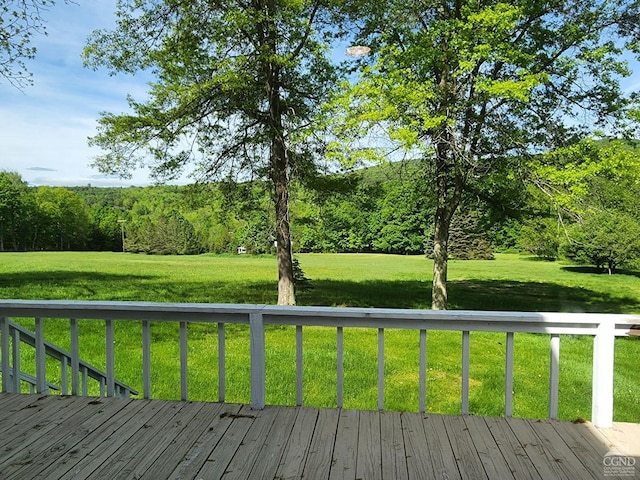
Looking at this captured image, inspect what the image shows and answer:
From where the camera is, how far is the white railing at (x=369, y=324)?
1839 millimetres

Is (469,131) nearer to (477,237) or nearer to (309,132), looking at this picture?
(309,132)

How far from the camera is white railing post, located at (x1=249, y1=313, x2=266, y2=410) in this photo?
1.98m

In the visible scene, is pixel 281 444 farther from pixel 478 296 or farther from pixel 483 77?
pixel 478 296

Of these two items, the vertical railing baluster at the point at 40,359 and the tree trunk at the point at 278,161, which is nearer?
the vertical railing baluster at the point at 40,359

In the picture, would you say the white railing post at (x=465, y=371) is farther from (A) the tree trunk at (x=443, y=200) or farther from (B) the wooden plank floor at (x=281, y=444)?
(A) the tree trunk at (x=443, y=200)

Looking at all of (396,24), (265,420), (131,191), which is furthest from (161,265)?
(265,420)

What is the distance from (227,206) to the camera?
8148 millimetres

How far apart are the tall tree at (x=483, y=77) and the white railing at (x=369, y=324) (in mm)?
4851

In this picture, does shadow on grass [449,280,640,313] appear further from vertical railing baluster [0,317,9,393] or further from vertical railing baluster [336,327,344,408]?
vertical railing baluster [0,317,9,393]

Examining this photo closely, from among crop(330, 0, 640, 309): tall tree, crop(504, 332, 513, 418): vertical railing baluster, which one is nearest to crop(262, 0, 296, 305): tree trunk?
crop(330, 0, 640, 309): tall tree

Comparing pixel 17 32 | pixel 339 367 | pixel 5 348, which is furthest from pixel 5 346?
pixel 17 32

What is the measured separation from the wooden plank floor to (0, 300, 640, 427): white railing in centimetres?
11

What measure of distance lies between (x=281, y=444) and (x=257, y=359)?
1.36 feet

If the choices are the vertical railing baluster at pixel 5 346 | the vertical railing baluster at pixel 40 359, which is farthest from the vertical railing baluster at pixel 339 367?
the vertical railing baluster at pixel 5 346
